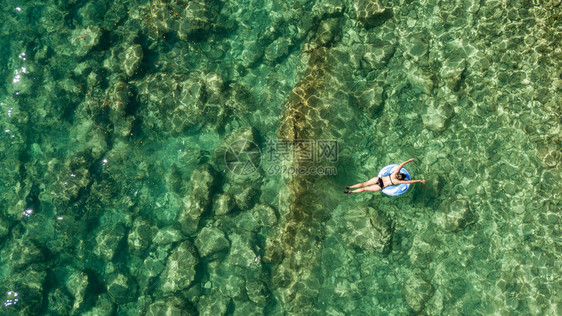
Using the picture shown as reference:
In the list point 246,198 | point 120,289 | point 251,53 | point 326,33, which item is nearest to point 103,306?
point 120,289

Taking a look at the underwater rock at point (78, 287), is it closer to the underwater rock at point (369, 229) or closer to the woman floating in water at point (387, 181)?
the underwater rock at point (369, 229)

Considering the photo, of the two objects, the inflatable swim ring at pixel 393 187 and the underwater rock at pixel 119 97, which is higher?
the underwater rock at pixel 119 97

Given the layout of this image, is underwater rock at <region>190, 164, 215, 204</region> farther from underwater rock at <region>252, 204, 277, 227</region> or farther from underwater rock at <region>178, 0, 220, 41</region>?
underwater rock at <region>178, 0, 220, 41</region>

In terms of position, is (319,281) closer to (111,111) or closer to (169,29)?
(111,111)

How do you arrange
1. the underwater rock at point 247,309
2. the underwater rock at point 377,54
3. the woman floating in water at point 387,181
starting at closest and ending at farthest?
the woman floating in water at point 387,181 → the underwater rock at point 247,309 → the underwater rock at point 377,54

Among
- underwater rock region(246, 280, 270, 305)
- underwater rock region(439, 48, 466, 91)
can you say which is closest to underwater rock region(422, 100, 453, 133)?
underwater rock region(439, 48, 466, 91)

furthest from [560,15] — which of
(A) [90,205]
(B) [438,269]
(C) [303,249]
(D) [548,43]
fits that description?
(A) [90,205]

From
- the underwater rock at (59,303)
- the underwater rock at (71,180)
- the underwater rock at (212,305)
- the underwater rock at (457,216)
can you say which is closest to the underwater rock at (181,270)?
the underwater rock at (212,305)
